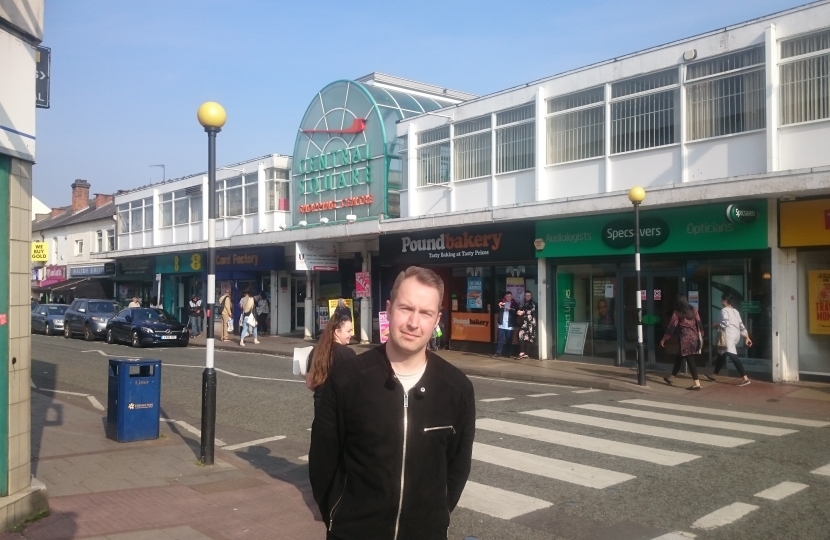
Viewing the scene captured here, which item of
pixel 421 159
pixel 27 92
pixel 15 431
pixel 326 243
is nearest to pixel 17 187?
pixel 27 92

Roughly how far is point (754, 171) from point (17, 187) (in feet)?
44.8

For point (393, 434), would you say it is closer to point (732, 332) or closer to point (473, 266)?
point (732, 332)

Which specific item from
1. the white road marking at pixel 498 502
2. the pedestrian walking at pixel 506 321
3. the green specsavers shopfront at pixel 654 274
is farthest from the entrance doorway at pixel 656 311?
the white road marking at pixel 498 502

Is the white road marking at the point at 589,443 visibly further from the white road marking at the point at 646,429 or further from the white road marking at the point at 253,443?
the white road marking at the point at 253,443

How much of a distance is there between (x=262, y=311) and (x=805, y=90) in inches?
864

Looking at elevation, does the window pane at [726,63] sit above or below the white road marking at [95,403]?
above

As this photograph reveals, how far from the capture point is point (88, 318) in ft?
95.1

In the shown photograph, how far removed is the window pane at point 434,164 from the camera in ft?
74.1

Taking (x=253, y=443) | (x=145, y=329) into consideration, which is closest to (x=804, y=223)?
(x=253, y=443)

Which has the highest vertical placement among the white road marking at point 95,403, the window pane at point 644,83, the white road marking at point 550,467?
the window pane at point 644,83

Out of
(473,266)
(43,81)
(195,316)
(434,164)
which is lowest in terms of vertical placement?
(195,316)

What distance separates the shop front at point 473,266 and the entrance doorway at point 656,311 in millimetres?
3192

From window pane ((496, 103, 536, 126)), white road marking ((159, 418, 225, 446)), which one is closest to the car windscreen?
window pane ((496, 103, 536, 126))

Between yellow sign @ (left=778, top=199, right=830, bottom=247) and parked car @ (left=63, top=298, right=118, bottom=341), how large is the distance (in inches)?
927
